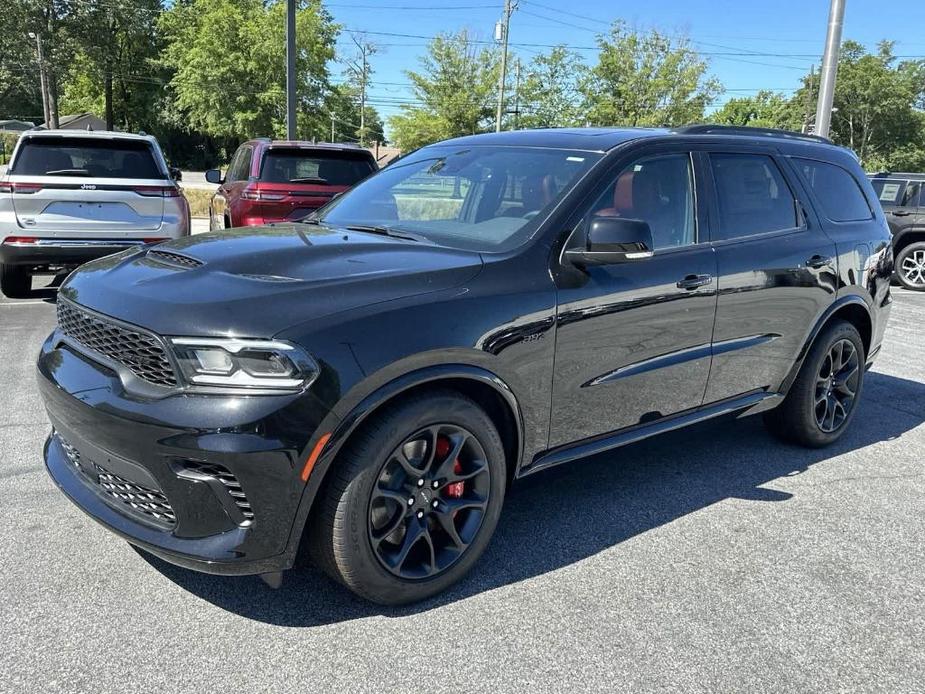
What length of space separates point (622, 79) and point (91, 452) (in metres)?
46.8

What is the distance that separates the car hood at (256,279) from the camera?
2506 millimetres

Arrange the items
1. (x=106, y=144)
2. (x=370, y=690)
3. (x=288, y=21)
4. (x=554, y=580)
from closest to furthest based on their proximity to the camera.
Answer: (x=370, y=690)
(x=554, y=580)
(x=106, y=144)
(x=288, y=21)

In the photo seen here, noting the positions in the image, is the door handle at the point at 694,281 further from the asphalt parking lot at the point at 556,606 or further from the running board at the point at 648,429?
the asphalt parking lot at the point at 556,606

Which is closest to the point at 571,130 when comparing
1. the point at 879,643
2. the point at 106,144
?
the point at 879,643

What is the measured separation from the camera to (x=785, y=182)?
439 centimetres

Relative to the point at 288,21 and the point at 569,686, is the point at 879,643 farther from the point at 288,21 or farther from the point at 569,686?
the point at 288,21

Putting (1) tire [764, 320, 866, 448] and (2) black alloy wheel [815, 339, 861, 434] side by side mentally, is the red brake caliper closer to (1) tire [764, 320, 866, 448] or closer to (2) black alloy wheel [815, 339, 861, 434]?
(1) tire [764, 320, 866, 448]

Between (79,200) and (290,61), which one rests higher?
(290,61)

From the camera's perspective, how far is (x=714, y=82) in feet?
149

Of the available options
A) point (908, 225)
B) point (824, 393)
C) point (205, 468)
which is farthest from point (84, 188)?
point (908, 225)

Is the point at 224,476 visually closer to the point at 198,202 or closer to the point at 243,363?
the point at 243,363

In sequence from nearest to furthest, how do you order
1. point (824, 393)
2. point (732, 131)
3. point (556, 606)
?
point (556, 606), point (732, 131), point (824, 393)

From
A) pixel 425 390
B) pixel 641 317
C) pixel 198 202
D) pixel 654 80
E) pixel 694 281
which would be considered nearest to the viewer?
pixel 425 390

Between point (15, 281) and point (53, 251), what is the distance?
3.66ft
